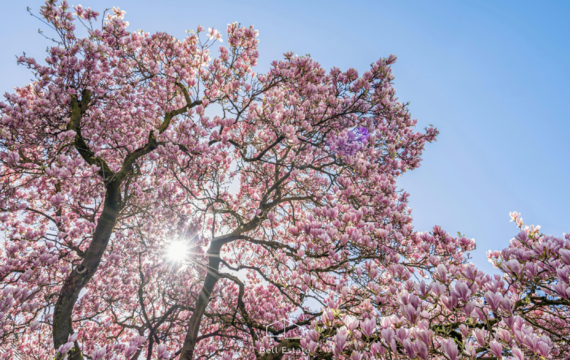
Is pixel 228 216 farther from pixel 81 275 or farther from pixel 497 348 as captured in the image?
pixel 497 348

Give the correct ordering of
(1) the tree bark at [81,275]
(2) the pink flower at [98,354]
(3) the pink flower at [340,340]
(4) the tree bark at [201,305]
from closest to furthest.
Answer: (3) the pink flower at [340,340] → (2) the pink flower at [98,354] → (1) the tree bark at [81,275] → (4) the tree bark at [201,305]

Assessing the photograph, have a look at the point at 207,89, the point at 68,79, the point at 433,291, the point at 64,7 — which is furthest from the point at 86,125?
the point at 433,291

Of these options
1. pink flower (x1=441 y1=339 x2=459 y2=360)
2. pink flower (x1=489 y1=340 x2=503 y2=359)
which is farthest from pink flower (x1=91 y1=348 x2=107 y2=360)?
pink flower (x1=489 y1=340 x2=503 y2=359)

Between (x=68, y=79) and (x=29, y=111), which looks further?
(x=68, y=79)

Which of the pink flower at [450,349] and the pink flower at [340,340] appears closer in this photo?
the pink flower at [450,349]

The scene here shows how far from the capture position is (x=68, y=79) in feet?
20.2

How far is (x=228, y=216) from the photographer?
9844 mm

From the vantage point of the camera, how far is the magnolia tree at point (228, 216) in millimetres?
3037

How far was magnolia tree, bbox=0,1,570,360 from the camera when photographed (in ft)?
9.96

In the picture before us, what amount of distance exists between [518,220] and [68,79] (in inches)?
406

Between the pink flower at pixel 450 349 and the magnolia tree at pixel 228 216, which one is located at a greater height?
the magnolia tree at pixel 228 216

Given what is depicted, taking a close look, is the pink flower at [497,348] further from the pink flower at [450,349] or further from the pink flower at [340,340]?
the pink flower at [340,340]

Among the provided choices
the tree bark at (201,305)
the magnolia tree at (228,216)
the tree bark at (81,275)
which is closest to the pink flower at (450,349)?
the magnolia tree at (228,216)

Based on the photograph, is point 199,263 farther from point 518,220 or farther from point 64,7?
point 518,220
